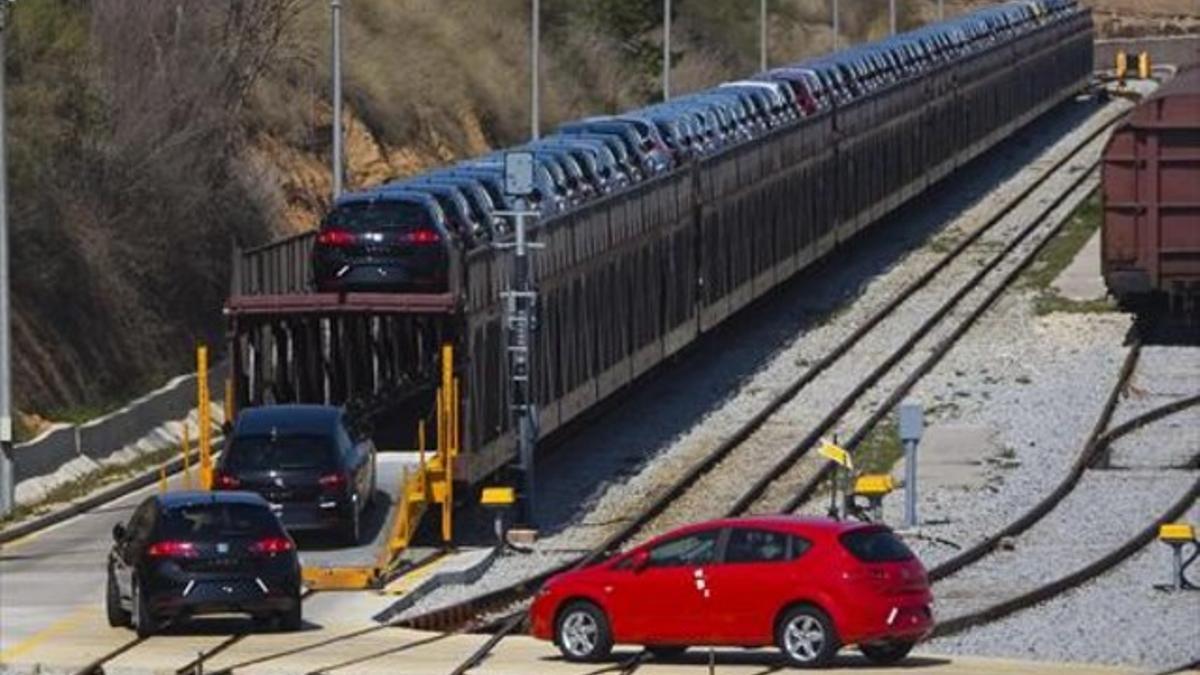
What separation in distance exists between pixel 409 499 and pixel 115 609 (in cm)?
579

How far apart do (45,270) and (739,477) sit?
1135cm

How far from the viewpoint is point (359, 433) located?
35.5 metres

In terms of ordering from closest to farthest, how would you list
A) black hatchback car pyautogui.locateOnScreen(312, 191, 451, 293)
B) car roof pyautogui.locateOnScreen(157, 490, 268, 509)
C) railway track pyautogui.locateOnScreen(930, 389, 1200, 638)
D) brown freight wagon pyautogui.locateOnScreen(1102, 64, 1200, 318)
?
car roof pyautogui.locateOnScreen(157, 490, 268, 509) < railway track pyautogui.locateOnScreen(930, 389, 1200, 638) < black hatchback car pyautogui.locateOnScreen(312, 191, 451, 293) < brown freight wagon pyautogui.locateOnScreen(1102, 64, 1200, 318)

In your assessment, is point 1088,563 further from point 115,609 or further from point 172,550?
point 172,550

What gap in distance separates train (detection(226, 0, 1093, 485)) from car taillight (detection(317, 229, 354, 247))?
1.56 feet

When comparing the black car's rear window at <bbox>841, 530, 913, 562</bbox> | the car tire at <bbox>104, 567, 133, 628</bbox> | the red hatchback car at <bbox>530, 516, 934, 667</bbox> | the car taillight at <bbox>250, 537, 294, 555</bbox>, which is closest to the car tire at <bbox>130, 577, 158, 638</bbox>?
the car tire at <bbox>104, 567, 133, 628</bbox>

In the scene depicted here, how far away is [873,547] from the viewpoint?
27703 mm

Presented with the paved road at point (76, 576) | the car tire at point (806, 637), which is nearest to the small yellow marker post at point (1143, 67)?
the paved road at point (76, 576)

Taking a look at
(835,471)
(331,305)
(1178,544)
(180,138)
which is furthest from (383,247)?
(180,138)

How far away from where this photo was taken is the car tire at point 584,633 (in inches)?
1109

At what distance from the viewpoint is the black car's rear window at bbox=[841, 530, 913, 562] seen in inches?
1085

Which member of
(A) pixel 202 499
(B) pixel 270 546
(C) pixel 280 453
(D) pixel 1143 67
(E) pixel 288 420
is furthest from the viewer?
(D) pixel 1143 67

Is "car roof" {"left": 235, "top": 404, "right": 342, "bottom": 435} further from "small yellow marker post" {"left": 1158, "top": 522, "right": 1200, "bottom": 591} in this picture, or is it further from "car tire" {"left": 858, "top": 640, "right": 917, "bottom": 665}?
"small yellow marker post" {"left": 1158, "top": 522, "right": 1200, "bottom": 591}

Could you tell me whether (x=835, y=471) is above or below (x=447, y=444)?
below
